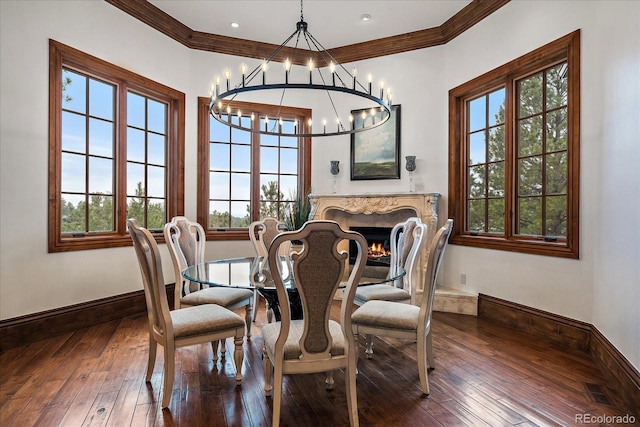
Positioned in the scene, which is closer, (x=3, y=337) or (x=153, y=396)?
(x=153, y=396)

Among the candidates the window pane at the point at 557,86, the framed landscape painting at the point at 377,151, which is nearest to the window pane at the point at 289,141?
the framed landscape painting at the point at 377,151

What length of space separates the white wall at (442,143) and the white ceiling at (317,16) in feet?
1.13

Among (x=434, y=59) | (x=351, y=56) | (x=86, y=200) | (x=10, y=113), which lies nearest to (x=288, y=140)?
(x=351, y=56)

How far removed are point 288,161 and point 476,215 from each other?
8.56 ft

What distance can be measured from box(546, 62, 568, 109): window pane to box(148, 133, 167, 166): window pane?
418 centimetres

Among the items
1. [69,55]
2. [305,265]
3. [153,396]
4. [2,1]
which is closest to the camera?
[305,265]

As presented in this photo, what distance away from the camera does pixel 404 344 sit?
10.2 feet

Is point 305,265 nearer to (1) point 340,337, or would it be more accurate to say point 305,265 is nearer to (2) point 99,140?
(1) point 340,337

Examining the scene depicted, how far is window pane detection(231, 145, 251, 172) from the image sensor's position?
16.6 feet

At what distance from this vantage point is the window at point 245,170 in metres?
4.85

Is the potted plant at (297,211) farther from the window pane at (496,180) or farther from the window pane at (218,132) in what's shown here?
the window pane at (496,180)

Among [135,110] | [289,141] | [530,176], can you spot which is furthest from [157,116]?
[530,176]

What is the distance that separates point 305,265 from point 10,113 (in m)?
2.91

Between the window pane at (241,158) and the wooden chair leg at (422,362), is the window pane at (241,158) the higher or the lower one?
the higher one
